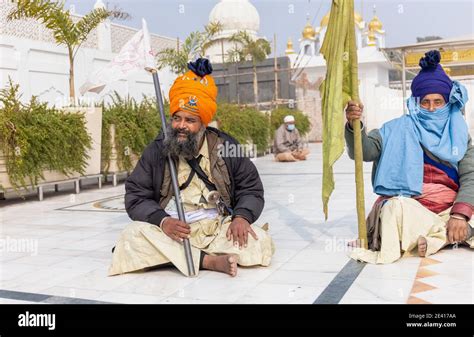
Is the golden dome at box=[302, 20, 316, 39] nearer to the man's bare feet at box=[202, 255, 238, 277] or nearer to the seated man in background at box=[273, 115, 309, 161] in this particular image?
the seated man in background at box=[273, 115, 309, 161]

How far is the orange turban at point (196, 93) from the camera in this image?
131 inches

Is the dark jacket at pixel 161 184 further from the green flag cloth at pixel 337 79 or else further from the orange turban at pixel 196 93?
the green flag cloth at pixel 337 79

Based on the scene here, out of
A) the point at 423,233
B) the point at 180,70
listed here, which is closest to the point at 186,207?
the point at 423,233

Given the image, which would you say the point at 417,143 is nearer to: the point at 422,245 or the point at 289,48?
the point at 422,245

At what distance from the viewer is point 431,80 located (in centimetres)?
355

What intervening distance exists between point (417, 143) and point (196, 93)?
1.47 metres

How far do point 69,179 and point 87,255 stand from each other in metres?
4.01

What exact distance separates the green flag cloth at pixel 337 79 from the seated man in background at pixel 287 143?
28.4ft

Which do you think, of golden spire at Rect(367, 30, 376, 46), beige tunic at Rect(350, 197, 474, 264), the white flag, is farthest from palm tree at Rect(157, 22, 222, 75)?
golden spire at Rect(367, 30, 376, 46)

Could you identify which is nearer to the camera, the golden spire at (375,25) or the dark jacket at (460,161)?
the dark jacket at (460,161)

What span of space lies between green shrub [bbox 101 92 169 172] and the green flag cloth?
18.6 feet

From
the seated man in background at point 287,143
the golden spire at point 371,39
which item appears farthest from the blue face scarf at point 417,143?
the golden spire at point 371,39

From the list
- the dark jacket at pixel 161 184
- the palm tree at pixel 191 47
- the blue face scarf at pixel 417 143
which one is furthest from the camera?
the palm tree at pixel 191 47

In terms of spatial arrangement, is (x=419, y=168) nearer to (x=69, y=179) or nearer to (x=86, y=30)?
(x=69, y=179)
